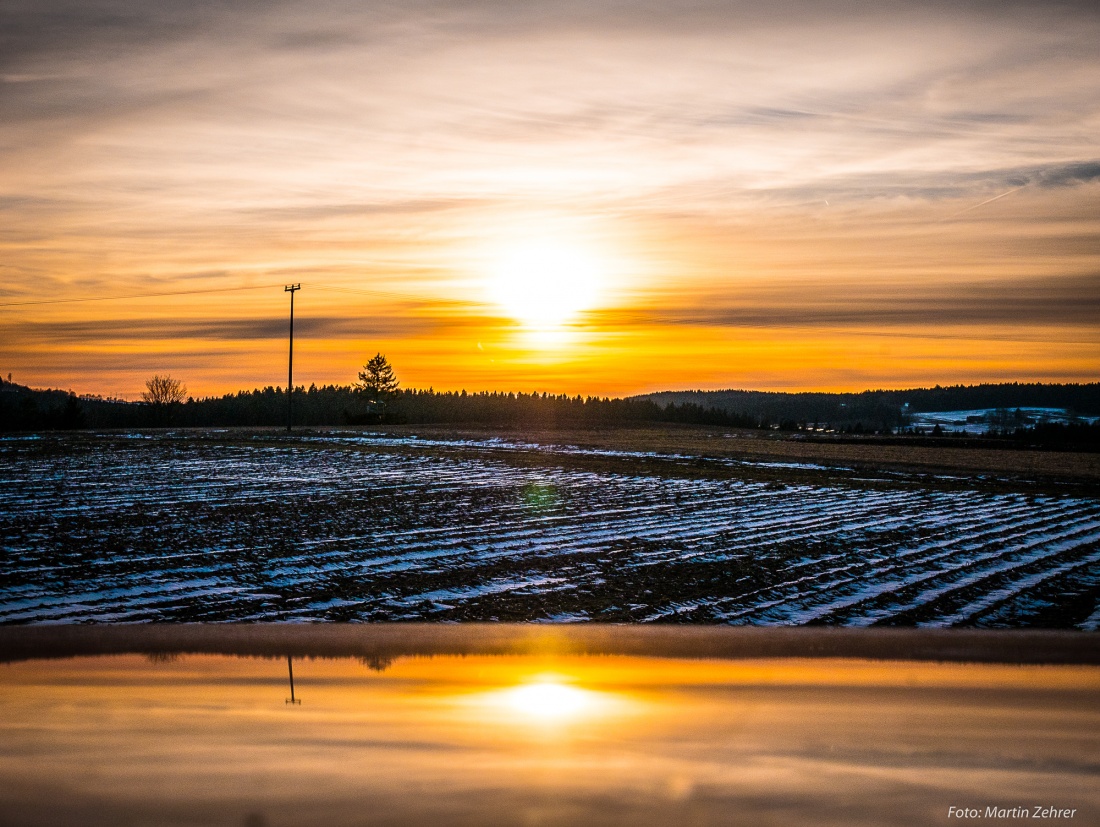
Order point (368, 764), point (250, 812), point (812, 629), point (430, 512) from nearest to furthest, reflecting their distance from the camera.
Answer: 1. point (250, 812)
2. point (368, 764)
3. point (812, 629)
4. point (430, 512)

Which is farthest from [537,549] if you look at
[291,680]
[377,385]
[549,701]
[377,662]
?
[377,385]

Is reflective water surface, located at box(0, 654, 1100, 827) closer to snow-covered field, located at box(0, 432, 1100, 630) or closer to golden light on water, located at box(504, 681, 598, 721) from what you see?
golden light on water, located at box(504, 681, 598, 721)

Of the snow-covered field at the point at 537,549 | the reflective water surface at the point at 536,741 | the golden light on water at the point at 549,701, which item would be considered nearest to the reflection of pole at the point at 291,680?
the reflective water surface at the point at 536,741

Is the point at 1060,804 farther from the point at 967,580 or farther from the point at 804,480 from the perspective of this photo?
the point at 804,480

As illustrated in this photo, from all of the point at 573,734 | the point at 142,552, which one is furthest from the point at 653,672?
the point at 142,552

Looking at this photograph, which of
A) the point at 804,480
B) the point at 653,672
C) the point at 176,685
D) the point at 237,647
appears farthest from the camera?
the point at 804,480

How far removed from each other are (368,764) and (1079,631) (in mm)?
6504

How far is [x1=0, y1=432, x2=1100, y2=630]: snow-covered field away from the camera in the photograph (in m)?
9.61

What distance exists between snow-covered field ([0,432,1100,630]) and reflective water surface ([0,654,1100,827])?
2.66 meters

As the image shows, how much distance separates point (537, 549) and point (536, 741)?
28.8 feet

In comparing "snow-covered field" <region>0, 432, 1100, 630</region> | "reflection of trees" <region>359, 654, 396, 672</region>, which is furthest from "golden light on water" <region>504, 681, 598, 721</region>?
"snow-covered field" <region>0, 432, 1100, 630</region>

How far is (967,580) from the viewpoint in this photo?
11.5 m

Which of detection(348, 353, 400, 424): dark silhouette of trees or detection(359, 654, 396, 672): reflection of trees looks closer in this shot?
detection(359, 654, 396, 672): reflection of trees

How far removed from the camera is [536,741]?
485cm
